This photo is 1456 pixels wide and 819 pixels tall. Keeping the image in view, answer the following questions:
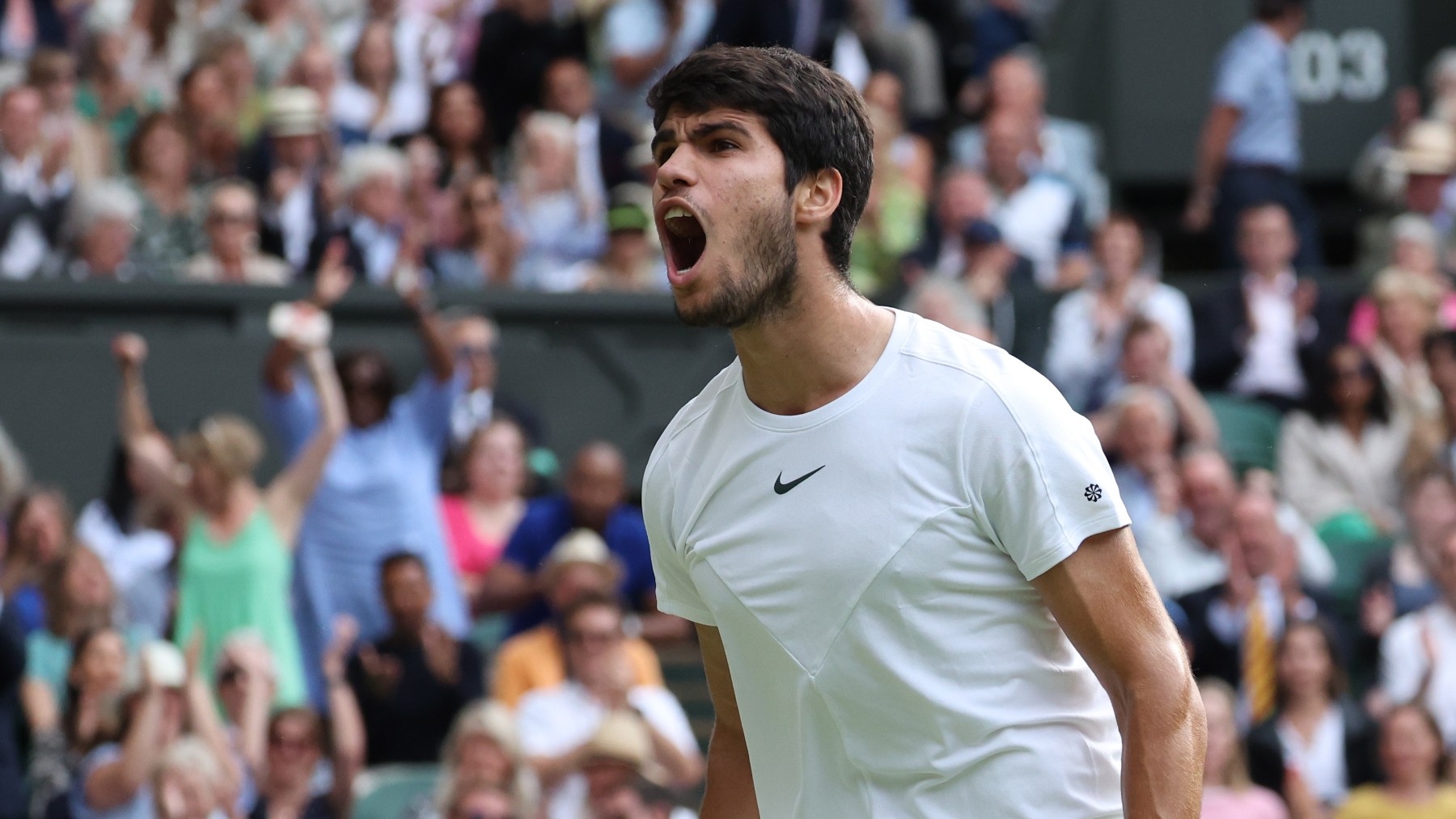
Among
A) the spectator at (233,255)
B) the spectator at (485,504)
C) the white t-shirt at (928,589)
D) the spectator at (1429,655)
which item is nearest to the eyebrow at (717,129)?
the white t-shirt at (928,589)

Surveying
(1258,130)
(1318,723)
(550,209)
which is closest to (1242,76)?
(1258,130)

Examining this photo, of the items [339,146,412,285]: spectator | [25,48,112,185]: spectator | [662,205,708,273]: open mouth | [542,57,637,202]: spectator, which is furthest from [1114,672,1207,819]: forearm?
[542,57,637,202]: spectator

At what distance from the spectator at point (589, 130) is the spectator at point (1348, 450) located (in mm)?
3217

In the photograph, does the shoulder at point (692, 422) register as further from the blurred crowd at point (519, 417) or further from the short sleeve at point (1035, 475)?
the blurred crowd at point (519, 417)

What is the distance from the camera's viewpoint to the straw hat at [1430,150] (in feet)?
34.2

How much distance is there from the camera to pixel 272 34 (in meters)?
9.96

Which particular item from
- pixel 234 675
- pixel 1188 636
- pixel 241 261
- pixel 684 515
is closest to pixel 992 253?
pixel 1188 636

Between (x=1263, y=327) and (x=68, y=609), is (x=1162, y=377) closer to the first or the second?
(x=1263, y=327)

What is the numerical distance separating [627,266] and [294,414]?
197 cm

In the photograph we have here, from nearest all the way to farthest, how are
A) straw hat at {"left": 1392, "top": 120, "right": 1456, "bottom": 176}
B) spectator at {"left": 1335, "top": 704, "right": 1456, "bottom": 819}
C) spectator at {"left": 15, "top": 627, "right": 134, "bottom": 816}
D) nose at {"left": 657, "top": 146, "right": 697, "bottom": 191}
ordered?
1. nose at {"left": 657, "top": 146, "right": 697, "bottom": 191}
2. spectator at {"left": 15, "top": 627, "right": 134, "bottom": 816}
3. spectator at {"left": 1335, "top": 704, "right": 1456, "bottom": 819}
4. straw hat at {"left": 1392, "top": 120, "right": 1456, "bottom": 176}

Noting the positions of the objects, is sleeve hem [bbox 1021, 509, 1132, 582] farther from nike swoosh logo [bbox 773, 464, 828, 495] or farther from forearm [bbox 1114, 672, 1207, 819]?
nike swoosh logo [bbox 773, 464, 828, 495]

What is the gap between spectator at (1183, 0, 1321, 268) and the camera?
34.8ft

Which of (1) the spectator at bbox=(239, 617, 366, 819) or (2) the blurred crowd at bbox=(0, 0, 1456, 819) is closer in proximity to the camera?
(1) the spectator at bbox=(239, 617, 366, 819)

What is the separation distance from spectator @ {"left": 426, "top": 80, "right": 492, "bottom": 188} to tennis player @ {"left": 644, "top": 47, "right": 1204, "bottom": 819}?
6992mm
